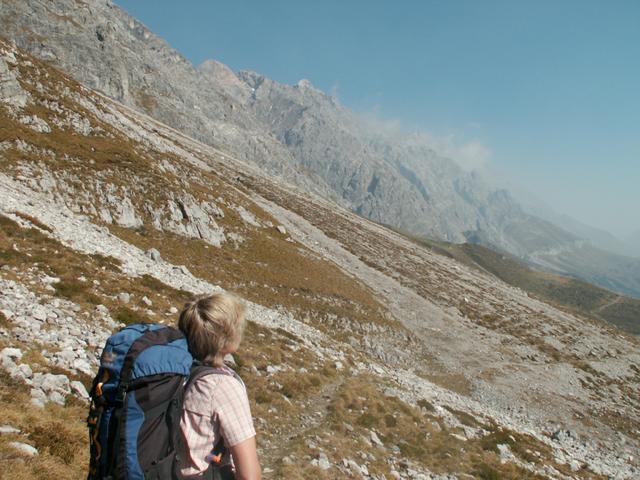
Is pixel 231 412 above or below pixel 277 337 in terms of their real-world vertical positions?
above

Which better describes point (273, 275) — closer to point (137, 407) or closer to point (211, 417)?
point (211, 417)

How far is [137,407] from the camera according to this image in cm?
407

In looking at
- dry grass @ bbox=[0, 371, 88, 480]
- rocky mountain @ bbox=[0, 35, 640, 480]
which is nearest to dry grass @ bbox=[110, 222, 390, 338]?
rocky mountain @ bbox=[0, 35, 640, 480]

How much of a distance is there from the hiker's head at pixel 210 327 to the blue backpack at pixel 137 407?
0.21 meters

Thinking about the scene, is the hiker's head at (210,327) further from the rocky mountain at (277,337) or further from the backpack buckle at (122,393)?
the rocky mountain at (277,337)

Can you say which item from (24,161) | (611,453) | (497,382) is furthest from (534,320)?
(24,161)

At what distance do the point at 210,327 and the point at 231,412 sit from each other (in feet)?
3.30

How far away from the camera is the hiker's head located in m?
4.50

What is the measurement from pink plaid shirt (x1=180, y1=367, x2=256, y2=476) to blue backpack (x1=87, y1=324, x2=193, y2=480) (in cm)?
17

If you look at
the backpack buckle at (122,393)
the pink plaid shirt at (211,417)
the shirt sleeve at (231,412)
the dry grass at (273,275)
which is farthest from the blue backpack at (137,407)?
the dry grass at (273,275)

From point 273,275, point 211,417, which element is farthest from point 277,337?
point 211,417

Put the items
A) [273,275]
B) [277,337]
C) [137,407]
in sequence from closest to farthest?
[137,407]
[277,337]
[273,275]

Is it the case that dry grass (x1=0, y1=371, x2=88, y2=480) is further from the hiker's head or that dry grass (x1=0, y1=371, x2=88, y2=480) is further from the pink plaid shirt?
the hiker's head

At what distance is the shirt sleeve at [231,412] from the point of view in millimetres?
4305
